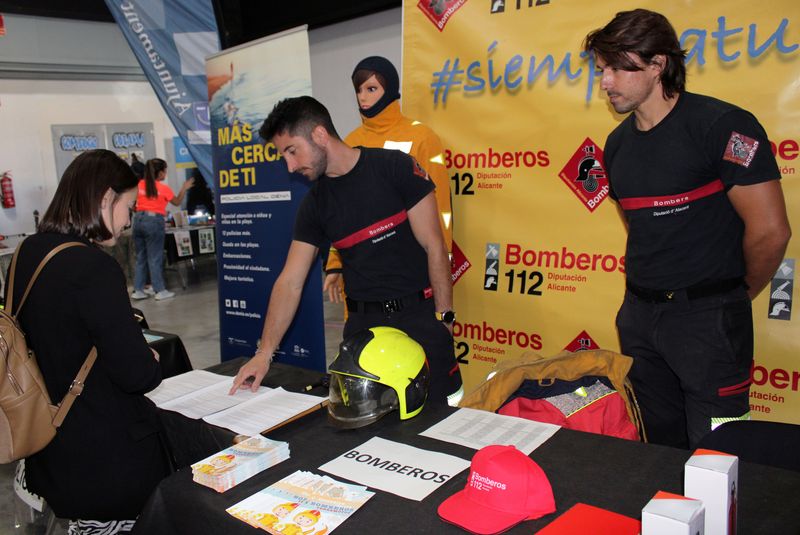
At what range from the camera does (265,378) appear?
2006 millimetres

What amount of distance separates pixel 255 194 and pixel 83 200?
83.0 inches

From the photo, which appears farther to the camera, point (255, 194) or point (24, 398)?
point (255, 194)

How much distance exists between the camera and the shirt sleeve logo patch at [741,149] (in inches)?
60.4

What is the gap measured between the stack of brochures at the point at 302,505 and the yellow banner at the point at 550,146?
67.8 inches

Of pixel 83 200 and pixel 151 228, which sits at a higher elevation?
pixel 83 200

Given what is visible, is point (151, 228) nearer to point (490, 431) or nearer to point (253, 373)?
point (253, 373)

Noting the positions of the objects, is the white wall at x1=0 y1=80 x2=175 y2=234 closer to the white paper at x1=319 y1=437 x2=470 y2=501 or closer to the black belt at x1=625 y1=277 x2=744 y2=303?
the white paper at x1=319 y1=437 x2=470 y2=501

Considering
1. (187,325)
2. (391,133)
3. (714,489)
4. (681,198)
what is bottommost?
(187,325)

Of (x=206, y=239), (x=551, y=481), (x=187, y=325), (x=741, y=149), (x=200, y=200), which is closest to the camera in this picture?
(x=551, y=481)

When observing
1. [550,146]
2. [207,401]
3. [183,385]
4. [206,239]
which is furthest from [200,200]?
[207,401]

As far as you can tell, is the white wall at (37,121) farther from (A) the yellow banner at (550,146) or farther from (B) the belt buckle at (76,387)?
(B) the belt buckle at (76,387)

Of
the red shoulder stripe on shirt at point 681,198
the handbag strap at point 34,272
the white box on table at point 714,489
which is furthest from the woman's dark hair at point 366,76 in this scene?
the white box on table at point 714,489

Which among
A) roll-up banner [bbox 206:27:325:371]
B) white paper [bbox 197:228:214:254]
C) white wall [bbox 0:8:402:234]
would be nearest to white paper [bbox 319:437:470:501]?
roll-up banner [bbox 206:27:325:371]

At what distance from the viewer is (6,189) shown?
28.9 ft
